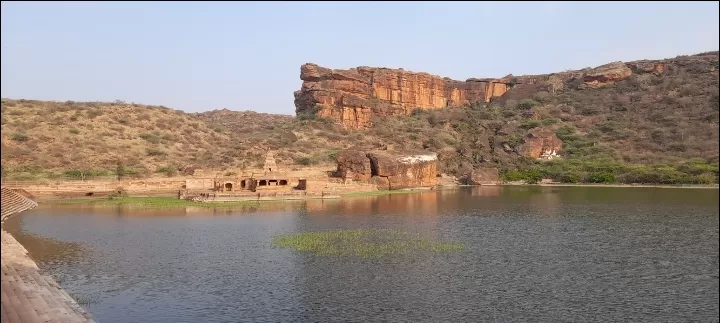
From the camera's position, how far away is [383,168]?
54156mm

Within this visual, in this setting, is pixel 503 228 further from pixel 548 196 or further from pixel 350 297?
pixel 548 196

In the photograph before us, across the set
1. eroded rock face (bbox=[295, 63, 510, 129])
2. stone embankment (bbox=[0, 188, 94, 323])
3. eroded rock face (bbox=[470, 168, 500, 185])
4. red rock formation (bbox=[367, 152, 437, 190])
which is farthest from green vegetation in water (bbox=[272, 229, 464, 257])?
eroded rock face (bbox=[295, 63, 510, 129])

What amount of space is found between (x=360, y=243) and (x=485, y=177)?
43.7m

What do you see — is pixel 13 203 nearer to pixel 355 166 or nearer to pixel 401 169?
pixel 355 166

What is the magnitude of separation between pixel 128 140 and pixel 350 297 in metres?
56.8

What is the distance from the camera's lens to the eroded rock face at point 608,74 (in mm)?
99688

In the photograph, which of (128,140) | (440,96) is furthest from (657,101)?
(128,140)

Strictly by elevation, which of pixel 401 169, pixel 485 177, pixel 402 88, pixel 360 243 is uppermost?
pixel 402 88

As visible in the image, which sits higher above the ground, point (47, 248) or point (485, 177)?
point (485, 177)

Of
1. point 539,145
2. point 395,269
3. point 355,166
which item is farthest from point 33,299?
point 539,145

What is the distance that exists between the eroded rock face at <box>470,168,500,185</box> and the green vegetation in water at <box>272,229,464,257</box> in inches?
1519

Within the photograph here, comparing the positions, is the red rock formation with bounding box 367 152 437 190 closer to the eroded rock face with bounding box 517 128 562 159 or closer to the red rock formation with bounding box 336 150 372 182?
the red rock formation with bounding box 336 150 372 182

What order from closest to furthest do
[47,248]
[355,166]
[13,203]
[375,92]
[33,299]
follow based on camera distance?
[33,299], [47,248], [13,203], [355,166], [375,92]

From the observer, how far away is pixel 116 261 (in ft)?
62.7
